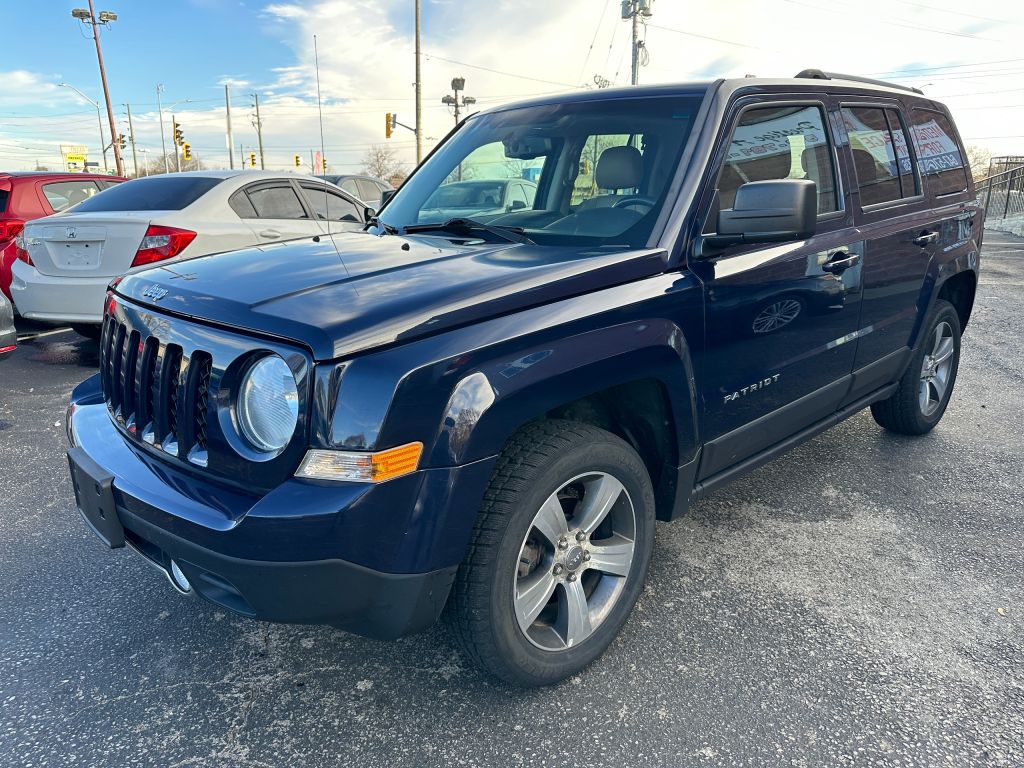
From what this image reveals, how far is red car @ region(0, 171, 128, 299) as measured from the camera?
7180 millimetres

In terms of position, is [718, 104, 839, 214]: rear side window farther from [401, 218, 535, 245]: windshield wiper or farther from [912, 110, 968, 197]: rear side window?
[912, 110, 968, 197]: rear side window

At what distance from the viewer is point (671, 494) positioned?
8.61 feet

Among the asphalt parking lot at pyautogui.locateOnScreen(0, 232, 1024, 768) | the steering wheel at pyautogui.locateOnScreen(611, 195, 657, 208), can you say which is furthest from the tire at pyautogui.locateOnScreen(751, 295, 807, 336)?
the asphalt parking lot at pyautogui.locateOnScreen(0, 232, 1024, 768)

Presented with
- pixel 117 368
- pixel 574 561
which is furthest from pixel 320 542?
pixel 117 368

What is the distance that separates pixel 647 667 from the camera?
245cm

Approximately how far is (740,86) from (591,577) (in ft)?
6.32

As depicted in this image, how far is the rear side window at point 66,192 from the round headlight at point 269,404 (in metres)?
7.30

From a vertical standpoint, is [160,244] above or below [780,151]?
below

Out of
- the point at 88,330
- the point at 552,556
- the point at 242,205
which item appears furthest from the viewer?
the point at 88,330

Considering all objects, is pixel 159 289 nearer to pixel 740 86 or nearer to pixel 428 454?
pixel 428 454

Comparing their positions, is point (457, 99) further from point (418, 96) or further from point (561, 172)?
point (561, 172)

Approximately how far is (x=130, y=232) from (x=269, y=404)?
4836 mm

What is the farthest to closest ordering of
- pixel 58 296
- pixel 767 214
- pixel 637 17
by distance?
pixel 637 17 < pixel 58 296 < pixel 767 214

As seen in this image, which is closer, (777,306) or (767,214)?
(767,214)
